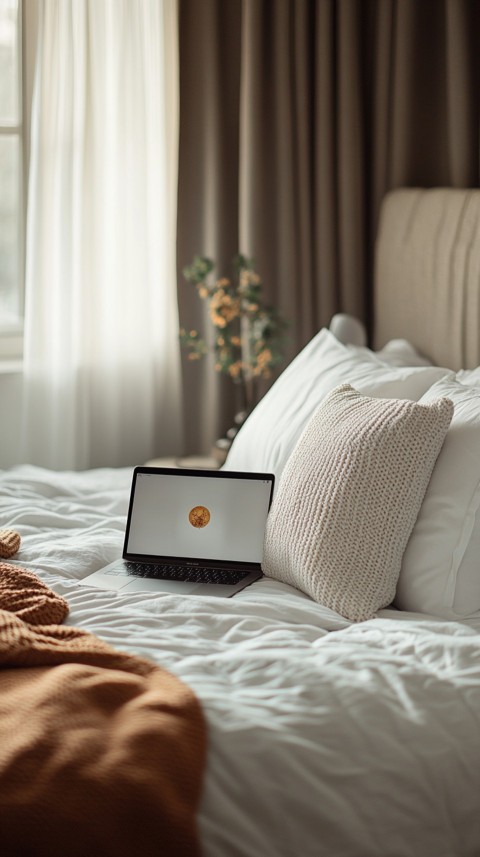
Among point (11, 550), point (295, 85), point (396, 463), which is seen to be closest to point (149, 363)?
point (295, 85)

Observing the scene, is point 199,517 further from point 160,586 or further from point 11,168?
point 11,168

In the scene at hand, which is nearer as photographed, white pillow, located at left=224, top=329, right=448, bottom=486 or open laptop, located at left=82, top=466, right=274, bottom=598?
open laptop, located at left=82, top=466, right=274, bottom=598

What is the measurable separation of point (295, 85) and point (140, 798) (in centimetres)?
237

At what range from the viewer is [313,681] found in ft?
4.11

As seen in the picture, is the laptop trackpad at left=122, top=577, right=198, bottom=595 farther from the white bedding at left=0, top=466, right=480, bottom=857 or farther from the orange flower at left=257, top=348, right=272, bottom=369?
the orange flower at left=257, top=348, right=272, bottom=369

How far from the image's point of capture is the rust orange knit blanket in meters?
1.06

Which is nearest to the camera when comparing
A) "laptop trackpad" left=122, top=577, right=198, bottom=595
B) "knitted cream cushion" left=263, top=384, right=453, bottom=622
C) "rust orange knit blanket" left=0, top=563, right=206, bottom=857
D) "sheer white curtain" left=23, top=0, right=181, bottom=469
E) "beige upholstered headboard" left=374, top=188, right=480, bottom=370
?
"rust orange knit blanket" left=0, top=563, right=206, bottom=857

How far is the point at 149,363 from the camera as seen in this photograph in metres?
3.04

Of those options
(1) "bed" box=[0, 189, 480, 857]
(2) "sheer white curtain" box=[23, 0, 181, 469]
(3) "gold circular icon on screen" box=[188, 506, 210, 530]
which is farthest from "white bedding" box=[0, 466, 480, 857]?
(2) "sheer white curtain" box=[23, 0, 181, 469]

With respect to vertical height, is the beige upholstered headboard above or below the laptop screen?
above

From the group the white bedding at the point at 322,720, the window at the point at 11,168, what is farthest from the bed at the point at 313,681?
the window at the point at 11,168

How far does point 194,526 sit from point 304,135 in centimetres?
159

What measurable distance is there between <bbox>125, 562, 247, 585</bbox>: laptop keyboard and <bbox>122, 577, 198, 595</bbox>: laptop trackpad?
16 millimetres

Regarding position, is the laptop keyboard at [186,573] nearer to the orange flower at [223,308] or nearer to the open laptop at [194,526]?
the open laptop at [194,526]
